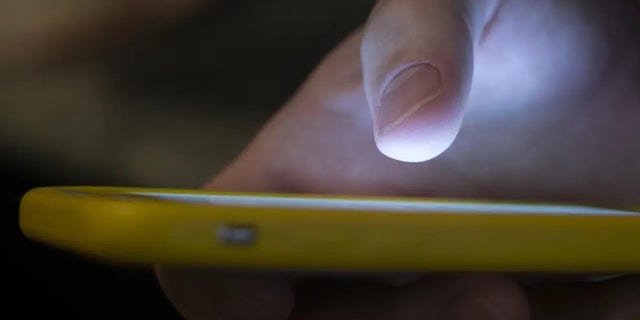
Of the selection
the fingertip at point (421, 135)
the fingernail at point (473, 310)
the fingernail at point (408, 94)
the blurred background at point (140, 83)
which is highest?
the blurred background at point (140, 83)

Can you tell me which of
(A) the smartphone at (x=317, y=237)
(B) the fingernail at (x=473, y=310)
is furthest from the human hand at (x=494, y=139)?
(A) the smartphone at (x=317, y=237)

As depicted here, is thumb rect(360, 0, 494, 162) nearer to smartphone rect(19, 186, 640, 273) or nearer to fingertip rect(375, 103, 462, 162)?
fingertip rect(375, 103, 462, 162)

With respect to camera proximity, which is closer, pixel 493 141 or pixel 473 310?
pixel 473 310

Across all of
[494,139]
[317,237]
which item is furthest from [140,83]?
[317,237]

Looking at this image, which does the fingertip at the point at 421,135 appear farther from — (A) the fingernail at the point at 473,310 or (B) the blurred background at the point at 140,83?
(B) the blurred background at the point at 140,83

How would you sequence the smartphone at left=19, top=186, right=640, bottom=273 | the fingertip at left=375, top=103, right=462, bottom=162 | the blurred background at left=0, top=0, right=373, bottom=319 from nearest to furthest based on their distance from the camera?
the smartphone at left=19, top=186, right=640, bottom=273
the fingertip at left=375, top=103, right=462, bottom=162
the blurred background at left=0, top=0, right=373, bottom=319

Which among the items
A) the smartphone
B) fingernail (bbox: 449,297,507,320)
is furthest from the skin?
the smartphone

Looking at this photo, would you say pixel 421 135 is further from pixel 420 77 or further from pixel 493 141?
pixel 493 141
